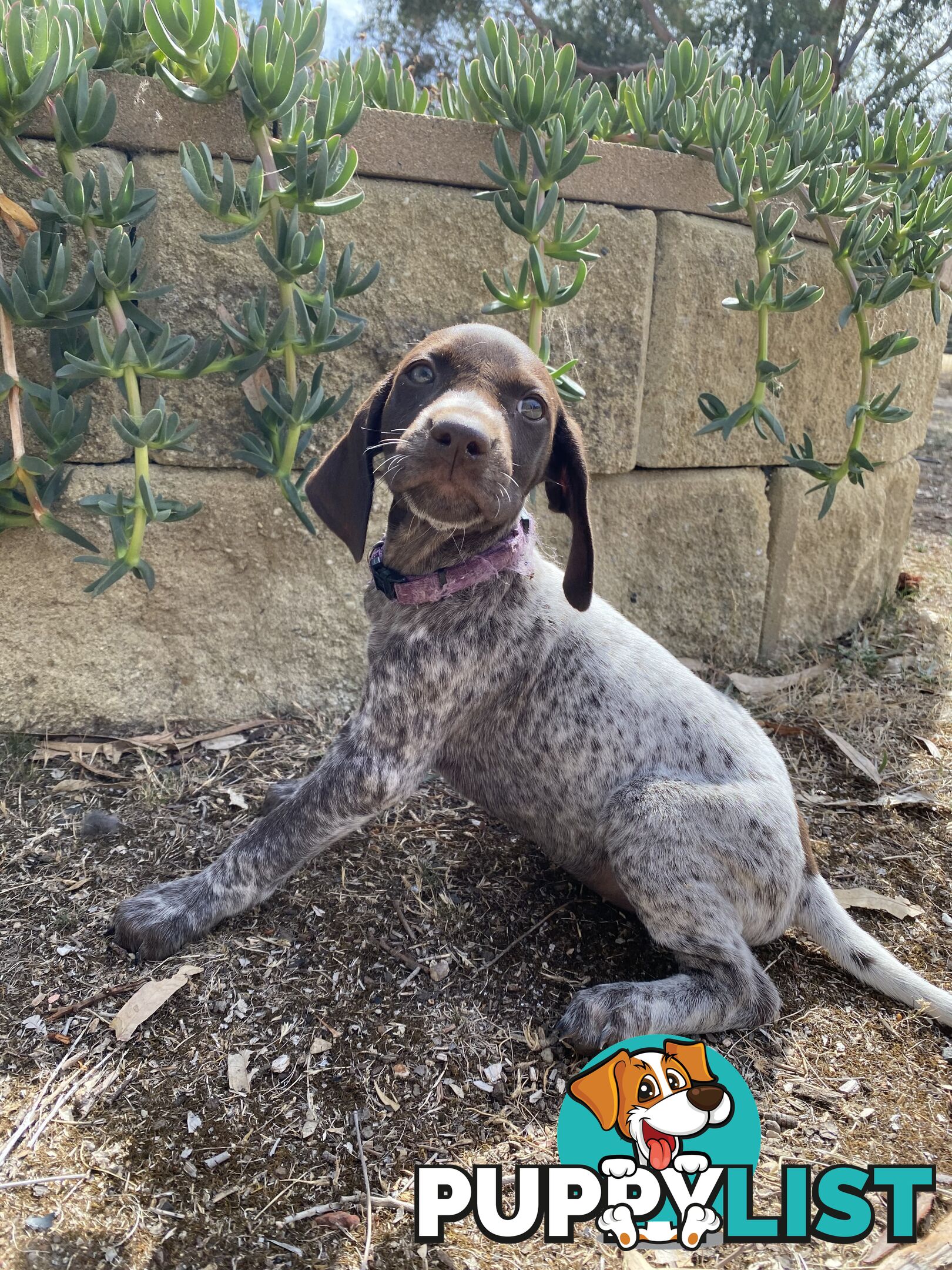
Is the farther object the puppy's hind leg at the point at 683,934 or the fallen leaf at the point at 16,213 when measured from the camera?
the fallen leaf at the point at 16,213

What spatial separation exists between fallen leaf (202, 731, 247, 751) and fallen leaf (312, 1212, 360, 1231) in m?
1.75

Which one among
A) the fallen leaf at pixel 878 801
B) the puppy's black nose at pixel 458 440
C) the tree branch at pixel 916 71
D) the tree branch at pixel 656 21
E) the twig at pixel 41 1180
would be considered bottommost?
the twig at pixel 41 1180

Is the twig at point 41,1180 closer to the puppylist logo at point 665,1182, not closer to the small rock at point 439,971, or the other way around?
the puppylist logo at point 665,1182

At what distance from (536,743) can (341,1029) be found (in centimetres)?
87

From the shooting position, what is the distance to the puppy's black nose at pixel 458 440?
200cm

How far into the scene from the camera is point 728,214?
3.55 metres

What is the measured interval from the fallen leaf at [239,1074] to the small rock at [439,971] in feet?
1.64

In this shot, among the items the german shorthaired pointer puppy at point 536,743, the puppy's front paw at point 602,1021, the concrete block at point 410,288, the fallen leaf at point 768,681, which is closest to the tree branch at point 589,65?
the concrete block at point 410,288

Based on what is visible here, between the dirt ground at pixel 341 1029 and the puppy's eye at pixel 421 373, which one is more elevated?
the puppy's eye at pixel 421 373

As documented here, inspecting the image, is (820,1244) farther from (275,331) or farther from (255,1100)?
(275,331)

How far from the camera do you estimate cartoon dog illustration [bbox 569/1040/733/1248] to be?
69.2 inches

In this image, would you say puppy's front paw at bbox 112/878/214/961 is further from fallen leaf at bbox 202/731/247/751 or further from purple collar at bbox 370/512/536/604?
purple collar at bbox 370/512/536/604

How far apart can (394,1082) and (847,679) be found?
111 inches

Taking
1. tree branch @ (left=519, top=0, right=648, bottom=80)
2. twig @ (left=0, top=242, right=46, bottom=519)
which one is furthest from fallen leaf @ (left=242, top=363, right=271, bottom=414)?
tree branch @ (left=519, top=0, right=648, bottom=80)
